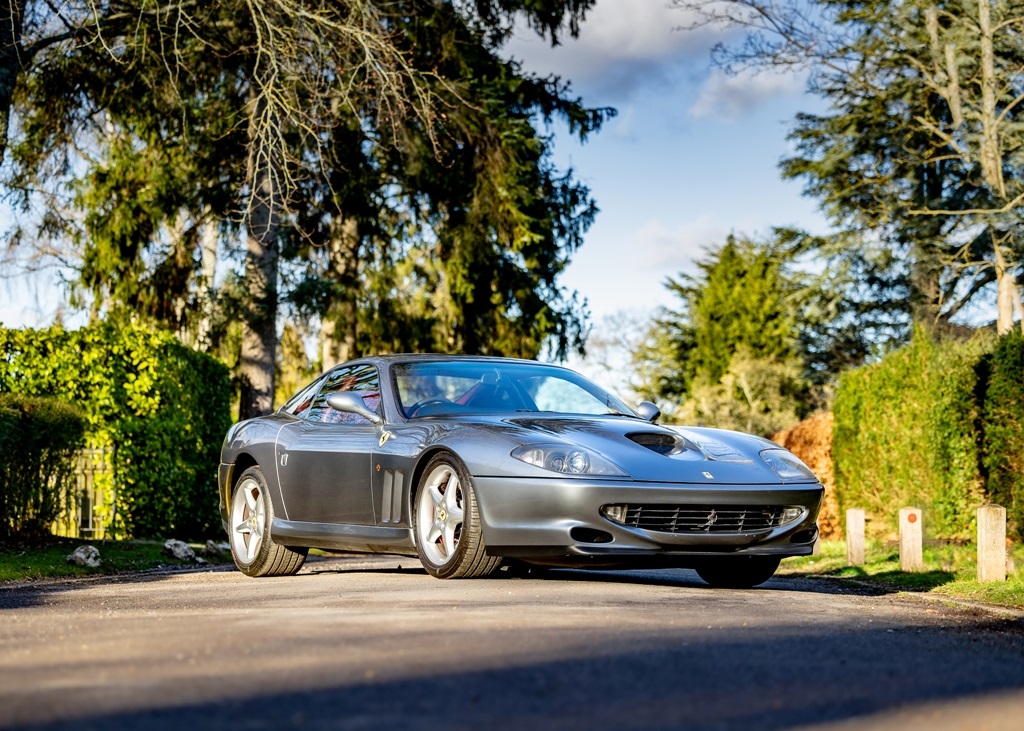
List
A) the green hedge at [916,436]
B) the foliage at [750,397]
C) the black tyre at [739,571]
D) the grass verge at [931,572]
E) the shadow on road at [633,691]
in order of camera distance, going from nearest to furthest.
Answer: the shadow on road at [633,691]
the black tyre at [739,571]
the grass verge at [931,572]
the green hedge at [916,436]
the foliage at [750,397]

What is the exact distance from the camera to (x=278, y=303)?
22.1 m

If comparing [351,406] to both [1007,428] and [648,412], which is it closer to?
[648,412]

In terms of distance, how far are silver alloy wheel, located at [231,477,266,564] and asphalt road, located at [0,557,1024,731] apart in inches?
97.8

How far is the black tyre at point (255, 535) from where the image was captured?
34.5 feet

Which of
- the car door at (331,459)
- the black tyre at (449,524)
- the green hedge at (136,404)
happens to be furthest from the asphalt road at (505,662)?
the green hedge at (136,404)

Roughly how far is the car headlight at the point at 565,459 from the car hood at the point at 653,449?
6 cm

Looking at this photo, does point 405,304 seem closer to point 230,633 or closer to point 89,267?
point 89,267

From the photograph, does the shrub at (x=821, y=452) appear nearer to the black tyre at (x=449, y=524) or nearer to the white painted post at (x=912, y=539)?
the white painted post at (x=912, y=539)

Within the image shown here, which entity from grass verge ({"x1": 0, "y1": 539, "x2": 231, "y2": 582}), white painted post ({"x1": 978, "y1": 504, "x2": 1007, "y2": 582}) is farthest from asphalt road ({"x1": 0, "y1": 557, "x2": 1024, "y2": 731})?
grass verge ({"x1": 0, "y1": 539, "x2": 231, "y2": 582})

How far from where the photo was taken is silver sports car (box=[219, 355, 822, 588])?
27.0 feet

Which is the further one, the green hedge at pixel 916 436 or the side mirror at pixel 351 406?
the green hedge at pixel 916 436

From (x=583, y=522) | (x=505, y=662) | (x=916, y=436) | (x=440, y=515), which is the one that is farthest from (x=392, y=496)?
(x=916, y=436)

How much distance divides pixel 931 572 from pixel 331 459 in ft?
18.1

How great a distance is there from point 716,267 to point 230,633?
50798 millimetres
